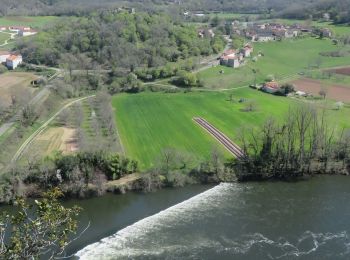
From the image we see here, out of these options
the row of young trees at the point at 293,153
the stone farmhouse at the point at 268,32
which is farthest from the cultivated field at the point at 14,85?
the stone farmhouse at the point at 268,32

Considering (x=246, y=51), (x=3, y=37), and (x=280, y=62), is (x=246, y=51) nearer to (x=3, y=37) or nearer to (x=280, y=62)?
(x=280, y=62)

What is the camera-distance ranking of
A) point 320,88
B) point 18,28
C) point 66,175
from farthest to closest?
point 18,28 → point 320,88 → point 66,175

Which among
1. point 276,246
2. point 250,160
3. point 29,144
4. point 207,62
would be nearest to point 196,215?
point 276,246

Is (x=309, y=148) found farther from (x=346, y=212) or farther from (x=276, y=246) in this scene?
(x=276, y=246)

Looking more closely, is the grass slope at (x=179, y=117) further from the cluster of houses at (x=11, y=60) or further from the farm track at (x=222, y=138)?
the cluster of houses at (x=11, y=60)

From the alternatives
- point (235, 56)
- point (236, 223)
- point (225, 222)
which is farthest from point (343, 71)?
point (225, 222)

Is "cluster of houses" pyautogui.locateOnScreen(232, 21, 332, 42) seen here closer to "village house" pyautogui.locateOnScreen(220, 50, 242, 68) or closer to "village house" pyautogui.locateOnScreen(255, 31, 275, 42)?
"village house" pyautogui.locateOnScreen(255, 31, 275, 42)
